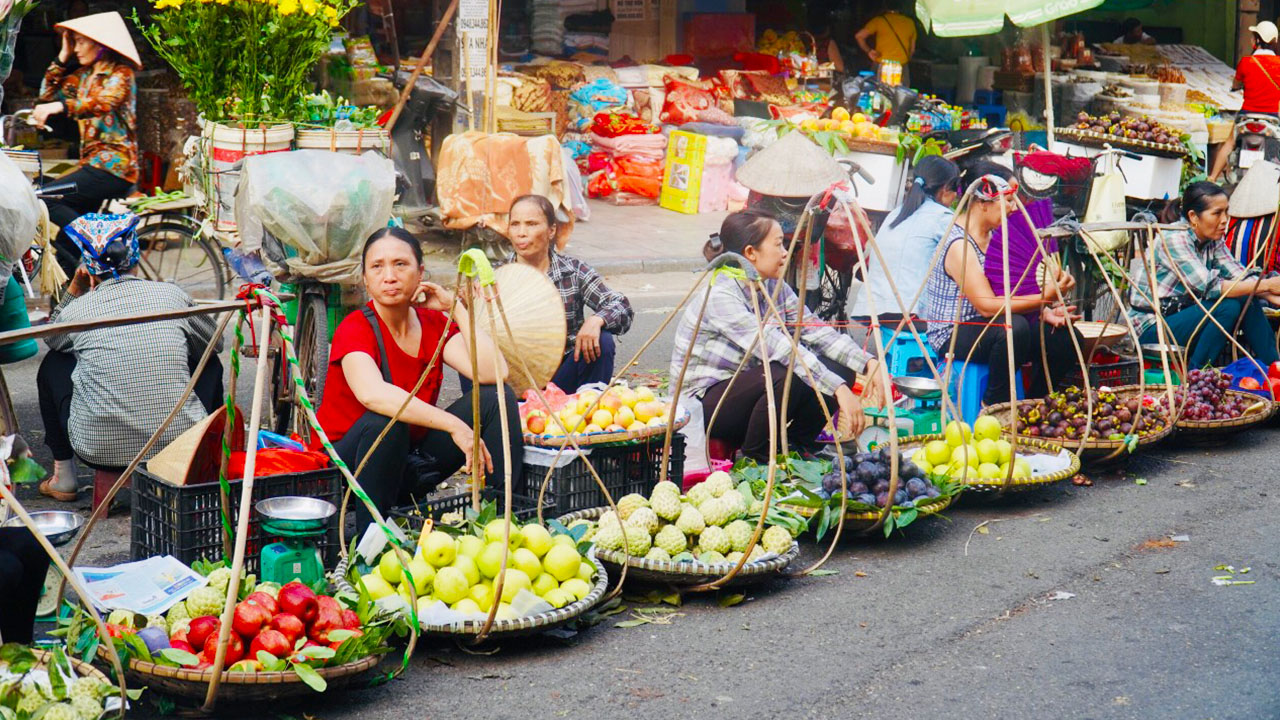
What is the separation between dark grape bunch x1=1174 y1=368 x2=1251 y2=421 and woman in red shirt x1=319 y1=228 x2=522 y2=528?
334 centimetres

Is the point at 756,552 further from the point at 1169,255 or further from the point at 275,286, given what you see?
the point at 1169,255

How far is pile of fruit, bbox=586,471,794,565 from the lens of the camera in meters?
4.34

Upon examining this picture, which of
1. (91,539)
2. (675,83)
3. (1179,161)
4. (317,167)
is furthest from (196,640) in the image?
(675,83)

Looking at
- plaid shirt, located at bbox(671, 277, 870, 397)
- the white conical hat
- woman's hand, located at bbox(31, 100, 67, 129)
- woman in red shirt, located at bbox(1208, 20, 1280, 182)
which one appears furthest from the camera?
woman in red shirt, located at bbox(1208, 20, 1280, 182)

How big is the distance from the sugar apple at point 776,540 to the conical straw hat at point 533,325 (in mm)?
1223

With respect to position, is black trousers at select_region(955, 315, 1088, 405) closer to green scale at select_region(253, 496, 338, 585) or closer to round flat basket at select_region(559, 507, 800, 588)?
round flat basket at select_region(559, 507, 800, 588)

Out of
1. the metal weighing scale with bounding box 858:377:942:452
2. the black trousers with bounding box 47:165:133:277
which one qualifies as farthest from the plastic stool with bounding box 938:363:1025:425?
the black trousers with bounding box 47:165:133:277

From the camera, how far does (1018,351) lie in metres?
6.56

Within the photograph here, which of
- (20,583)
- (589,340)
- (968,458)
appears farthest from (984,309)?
(20,583)

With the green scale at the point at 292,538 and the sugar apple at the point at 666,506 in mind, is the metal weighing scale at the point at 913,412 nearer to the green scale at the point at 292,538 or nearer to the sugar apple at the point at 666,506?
the sugar apple at the point at 666,506

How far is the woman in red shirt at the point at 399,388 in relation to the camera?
4453mm

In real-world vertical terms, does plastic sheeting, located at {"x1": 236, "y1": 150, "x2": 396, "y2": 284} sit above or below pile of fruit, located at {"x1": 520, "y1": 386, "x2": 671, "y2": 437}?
above

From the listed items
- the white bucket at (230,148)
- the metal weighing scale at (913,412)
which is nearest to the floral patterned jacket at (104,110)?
the white bucket at (230,148)

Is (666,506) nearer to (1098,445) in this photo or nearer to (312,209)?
(312,209)
